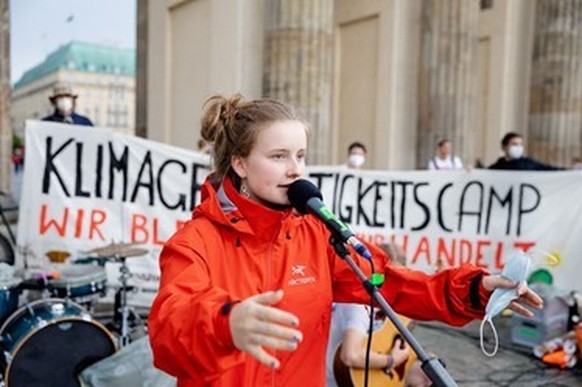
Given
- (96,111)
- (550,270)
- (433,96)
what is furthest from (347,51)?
(96,111)

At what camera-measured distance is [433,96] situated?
1070cm

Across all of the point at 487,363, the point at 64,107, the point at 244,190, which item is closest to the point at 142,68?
the point at 64,107

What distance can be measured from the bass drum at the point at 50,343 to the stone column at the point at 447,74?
26.3 feet

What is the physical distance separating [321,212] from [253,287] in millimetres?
285

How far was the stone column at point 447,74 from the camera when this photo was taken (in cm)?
1064

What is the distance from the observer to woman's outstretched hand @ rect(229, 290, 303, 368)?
103 cm

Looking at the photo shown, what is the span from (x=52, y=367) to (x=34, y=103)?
84.0 metres

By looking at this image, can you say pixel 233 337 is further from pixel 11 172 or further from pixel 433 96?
pixel 11 172

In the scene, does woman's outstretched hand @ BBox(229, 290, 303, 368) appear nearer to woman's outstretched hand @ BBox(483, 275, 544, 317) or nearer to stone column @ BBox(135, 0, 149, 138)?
woman's outstretched hand @ BBox(483, 275, 544, 317)

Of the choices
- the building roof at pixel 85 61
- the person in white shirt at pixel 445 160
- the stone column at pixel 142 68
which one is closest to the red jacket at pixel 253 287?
the person in white shirt at pixel 445 160

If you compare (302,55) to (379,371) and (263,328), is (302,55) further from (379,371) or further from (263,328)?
(263,328)

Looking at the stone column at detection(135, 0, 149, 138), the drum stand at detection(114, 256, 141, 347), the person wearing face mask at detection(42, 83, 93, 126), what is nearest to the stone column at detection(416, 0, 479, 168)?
the stone column at detection(135, 0, 149, 138)

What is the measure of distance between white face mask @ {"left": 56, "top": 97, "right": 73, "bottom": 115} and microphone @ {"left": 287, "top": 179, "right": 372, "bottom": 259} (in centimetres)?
588

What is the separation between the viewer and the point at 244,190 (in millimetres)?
1677
